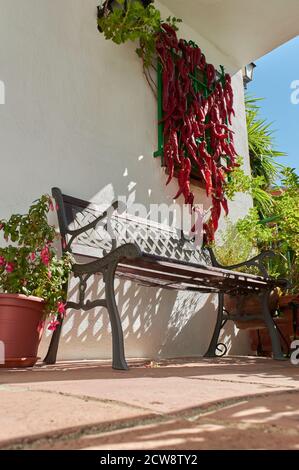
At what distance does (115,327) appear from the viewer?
199cm

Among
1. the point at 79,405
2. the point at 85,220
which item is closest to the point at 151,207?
the point at 85,220

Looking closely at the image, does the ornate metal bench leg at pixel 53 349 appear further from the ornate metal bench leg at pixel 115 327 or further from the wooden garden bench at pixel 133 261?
the ornate metal bench leg at pixel 115 327

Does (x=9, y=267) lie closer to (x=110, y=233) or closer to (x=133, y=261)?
(x=133, y=261)

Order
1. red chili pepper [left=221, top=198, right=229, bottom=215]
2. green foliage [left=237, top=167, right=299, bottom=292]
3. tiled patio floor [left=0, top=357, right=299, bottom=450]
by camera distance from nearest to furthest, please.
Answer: tiled patio floor [left=0, top=357, right=299, bottom=450] → green foliage [left=237, top=167, right=299, bottom=292] → red chili pepper [left=221, top=198, right=229, bottom=215]

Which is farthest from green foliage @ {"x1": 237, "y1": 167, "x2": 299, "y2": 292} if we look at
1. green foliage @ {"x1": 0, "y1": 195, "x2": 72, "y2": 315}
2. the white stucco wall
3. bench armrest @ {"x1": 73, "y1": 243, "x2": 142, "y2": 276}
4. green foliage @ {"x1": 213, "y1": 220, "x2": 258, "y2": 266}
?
green foliage @ {"x1": 0, "y1": 195, "x2": 72, "y2": 315}

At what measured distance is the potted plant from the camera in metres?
1.92

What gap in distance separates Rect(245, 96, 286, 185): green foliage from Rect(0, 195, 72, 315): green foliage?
4572 mm

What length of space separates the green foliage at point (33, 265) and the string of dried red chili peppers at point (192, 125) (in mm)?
1501

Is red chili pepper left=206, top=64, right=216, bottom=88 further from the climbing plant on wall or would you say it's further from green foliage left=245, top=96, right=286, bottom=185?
green foliage left=245, top=96, right=286, bottom=185

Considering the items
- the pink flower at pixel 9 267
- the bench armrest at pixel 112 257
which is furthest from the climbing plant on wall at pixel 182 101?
the pink flower at pixel 9 267

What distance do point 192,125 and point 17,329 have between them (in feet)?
7.57

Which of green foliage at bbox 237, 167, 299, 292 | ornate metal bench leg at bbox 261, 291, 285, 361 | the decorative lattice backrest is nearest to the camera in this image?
the decorative lattice backrest

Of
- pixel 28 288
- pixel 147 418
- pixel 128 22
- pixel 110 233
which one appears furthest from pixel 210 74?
pixel 147 418

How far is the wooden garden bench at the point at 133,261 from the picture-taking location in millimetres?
2020
